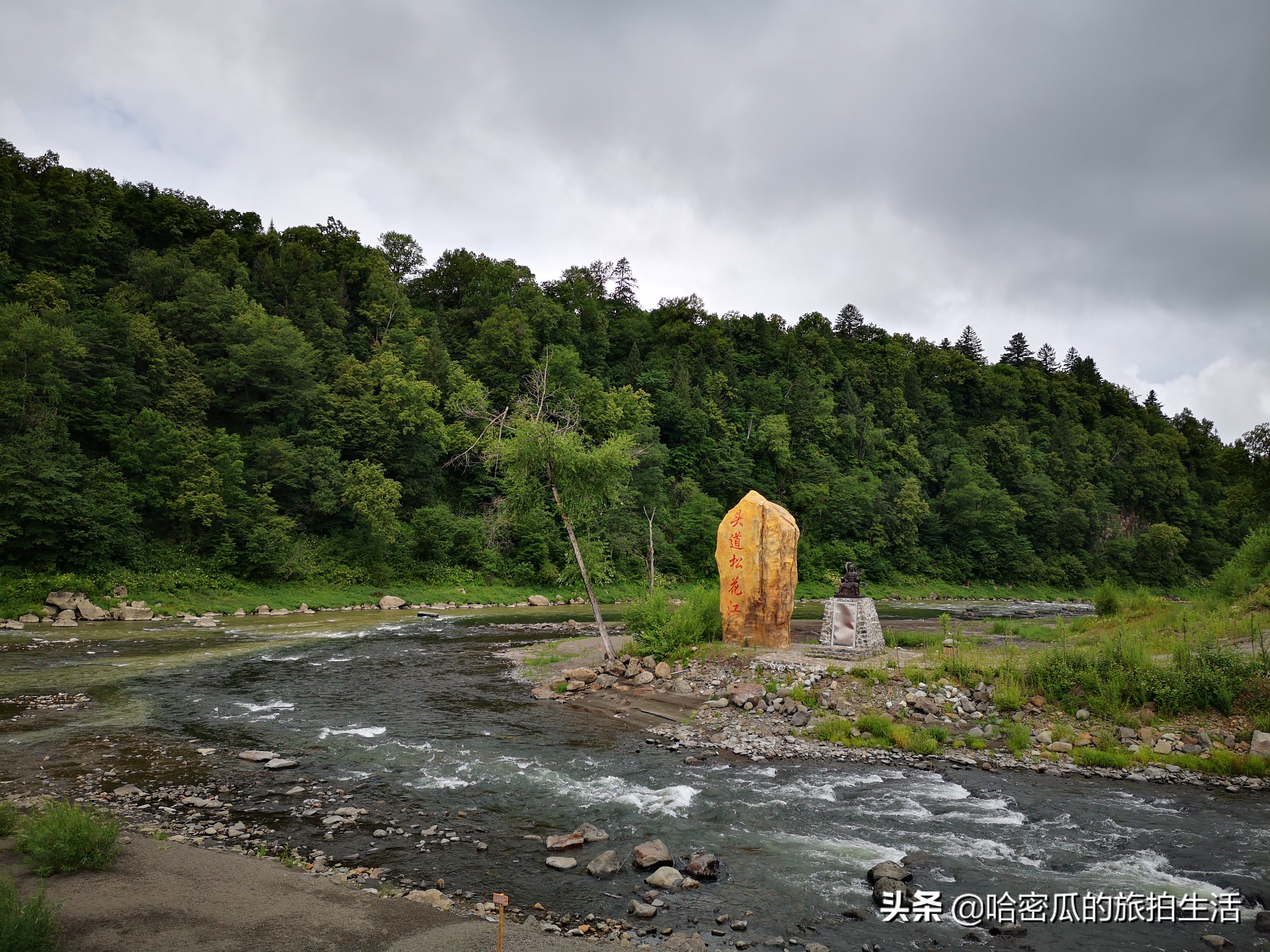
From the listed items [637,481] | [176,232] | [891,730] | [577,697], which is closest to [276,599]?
[577,697]

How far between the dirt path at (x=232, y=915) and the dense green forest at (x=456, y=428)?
15982 millimetres

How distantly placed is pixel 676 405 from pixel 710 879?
71728mm

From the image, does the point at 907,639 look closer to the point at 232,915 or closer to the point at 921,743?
the point at 921,743

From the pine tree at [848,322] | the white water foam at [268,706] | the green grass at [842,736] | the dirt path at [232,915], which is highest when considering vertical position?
the pine tree at [848,322]

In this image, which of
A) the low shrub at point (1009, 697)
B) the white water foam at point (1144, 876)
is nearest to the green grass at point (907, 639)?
the low shrub at point (1009, 697)

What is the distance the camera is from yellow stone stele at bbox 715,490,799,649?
2072cm

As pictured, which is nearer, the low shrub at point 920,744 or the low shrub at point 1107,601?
the low shrub at point 920,744

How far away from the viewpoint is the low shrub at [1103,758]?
1286 cm

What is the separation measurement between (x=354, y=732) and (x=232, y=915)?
902 cm

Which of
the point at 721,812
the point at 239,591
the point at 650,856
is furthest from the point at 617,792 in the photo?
the point at 239,591

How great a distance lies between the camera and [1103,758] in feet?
42.9

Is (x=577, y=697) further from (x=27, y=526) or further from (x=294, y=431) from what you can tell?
(x=294, y=431)

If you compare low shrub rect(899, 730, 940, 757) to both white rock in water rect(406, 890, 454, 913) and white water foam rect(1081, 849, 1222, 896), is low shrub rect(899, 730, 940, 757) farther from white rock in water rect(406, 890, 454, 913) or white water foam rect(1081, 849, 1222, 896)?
white rock in water rect(406, 890, 454, 913)

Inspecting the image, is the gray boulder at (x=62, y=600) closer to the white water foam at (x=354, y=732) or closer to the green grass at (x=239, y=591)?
the green grass at (x=239, y=591)
